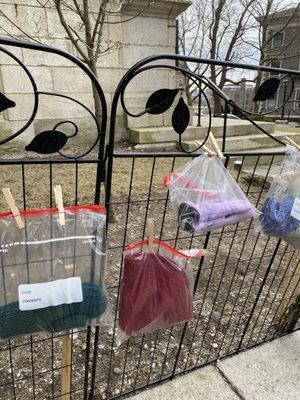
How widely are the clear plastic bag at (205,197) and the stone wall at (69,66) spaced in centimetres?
436

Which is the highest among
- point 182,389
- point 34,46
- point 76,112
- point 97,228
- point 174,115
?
point 34,46

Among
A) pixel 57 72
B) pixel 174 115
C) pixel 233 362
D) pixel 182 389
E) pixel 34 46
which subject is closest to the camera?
pixel 34 46

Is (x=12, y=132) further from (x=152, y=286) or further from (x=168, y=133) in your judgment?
(x=152, y=286)

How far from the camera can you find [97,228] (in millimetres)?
1136

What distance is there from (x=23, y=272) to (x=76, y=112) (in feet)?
15.8

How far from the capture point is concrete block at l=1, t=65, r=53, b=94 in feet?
16.1

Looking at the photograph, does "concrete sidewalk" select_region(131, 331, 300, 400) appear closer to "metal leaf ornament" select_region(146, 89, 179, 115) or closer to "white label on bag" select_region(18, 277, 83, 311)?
"white label on bag" select_region(18, 277, 83, 311)

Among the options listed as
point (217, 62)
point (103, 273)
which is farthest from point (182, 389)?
point (217, 62)

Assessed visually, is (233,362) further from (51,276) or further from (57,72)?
(57,72)

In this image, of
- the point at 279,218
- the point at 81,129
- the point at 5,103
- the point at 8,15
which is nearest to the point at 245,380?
the point at 279,218

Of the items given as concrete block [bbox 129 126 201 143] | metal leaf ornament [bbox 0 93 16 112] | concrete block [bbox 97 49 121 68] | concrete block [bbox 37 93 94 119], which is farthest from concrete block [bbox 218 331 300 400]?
concrete block [bbox 97 49 121 68]

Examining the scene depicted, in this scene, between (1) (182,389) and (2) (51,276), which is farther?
(1) (182,389)

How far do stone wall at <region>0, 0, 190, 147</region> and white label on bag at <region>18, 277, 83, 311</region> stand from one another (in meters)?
4.53

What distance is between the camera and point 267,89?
1444mm
